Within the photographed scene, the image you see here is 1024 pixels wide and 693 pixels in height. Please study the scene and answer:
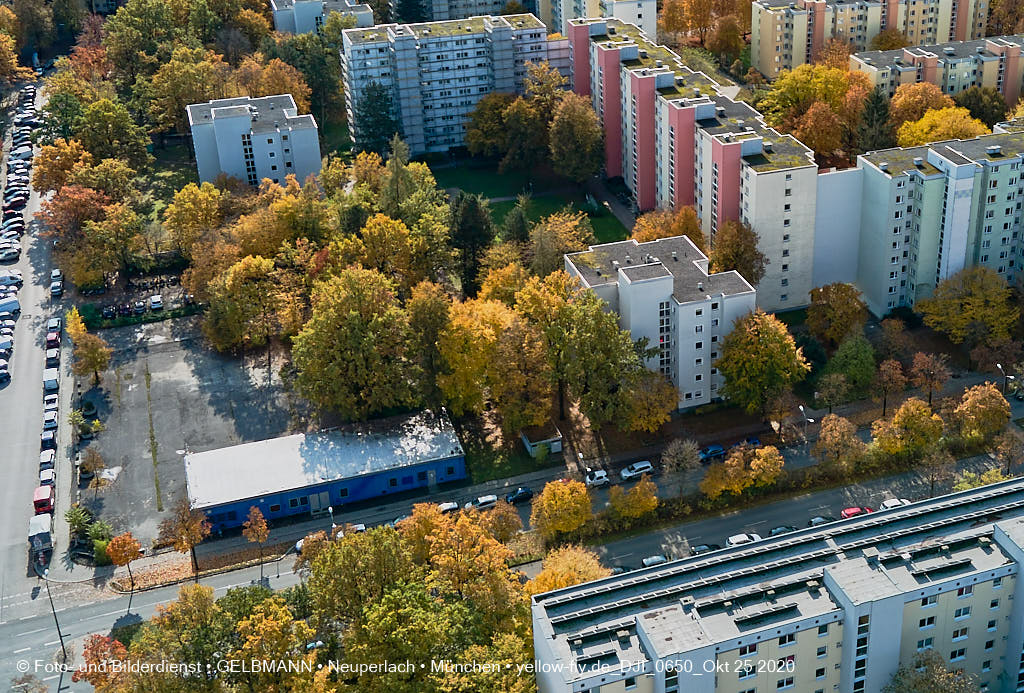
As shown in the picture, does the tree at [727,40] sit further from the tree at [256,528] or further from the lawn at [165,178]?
the tree at [256,528]

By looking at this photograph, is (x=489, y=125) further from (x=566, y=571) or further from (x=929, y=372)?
(x=566, y=571)

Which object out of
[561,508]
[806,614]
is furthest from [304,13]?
[806,614]

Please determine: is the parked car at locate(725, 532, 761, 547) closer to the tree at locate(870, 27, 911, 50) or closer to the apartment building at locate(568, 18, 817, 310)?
the apartment building at locate(568, 18, 817, 310)

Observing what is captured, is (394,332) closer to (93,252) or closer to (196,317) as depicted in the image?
(196,317)

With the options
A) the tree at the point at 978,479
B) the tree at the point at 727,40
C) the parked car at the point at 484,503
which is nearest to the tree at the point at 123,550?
the parked car at the point at 484,503

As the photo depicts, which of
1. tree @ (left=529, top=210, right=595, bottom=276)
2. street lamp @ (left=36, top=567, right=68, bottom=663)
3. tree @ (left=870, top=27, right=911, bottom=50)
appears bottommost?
street lamp @ (left=36, top=567, right=68, bottom=663)

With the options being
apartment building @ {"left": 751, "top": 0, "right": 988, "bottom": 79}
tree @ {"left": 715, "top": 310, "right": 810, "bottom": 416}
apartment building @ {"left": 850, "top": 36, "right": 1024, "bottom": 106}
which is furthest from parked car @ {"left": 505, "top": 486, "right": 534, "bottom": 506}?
apartment building @ {"left": 751, "top": 0, "right": 988, "bottom": 79}
